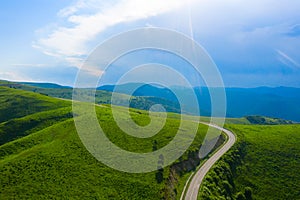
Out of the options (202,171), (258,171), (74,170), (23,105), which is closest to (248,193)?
(202,171)

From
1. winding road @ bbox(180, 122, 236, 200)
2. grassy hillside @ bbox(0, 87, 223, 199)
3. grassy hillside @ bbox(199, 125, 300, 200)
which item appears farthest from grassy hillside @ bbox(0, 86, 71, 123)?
grassy hillside @ bbox(199, 125, 300, 200)

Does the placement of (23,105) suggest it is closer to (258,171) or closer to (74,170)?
(74,170)

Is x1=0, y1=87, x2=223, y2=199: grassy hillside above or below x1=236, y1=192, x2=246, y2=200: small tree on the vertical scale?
above

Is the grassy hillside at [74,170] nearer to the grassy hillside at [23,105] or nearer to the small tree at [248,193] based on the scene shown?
the small tree at [248,193]

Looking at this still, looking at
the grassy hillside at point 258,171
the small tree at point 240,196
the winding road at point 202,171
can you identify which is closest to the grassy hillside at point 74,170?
the winding road at point 202,171

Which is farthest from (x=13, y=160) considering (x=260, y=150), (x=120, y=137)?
(x=260, y=150)

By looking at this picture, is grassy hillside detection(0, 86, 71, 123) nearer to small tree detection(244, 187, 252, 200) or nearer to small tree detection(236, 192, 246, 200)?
small tree detection(236, 192, 246, 200)

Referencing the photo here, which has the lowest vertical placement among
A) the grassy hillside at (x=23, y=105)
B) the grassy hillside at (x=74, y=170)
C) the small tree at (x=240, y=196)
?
the small tree at (x=240, y=196)

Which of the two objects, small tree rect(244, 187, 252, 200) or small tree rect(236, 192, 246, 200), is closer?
small tree rect(236, 192, 246, 200)

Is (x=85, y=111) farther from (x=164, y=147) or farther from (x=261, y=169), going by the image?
(x=261, y=169)
